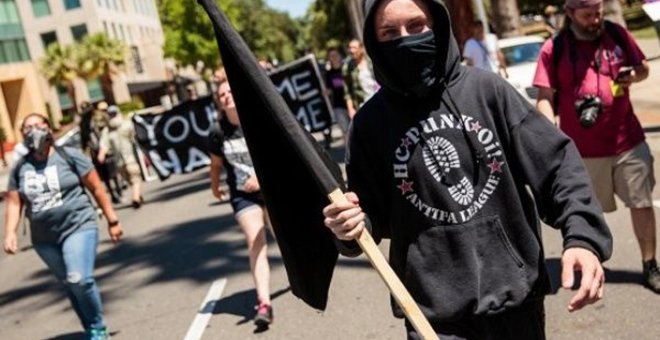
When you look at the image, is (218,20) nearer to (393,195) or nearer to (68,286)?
(393,195)

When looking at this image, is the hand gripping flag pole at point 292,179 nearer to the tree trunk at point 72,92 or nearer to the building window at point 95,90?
the tree trunk at point 72,92

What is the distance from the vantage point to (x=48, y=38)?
58094mm

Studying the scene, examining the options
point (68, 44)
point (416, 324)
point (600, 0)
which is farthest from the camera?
point (68, 44)

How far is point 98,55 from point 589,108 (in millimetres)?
52959

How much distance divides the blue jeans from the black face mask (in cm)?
384

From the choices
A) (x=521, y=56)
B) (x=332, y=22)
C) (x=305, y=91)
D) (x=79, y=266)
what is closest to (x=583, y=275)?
(x=79, y=266)

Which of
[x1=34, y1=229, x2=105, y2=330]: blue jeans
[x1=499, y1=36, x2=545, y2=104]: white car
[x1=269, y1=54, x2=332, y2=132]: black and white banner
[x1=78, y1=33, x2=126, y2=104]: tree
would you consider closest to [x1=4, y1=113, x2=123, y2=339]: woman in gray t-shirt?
[x1=34, y1=229, x2=105, y2=330]: blue jeans

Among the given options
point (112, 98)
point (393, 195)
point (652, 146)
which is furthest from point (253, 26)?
point (393, 195)

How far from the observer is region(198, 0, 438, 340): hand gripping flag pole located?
2.26 metres

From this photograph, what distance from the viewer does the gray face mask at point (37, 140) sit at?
18.8ft

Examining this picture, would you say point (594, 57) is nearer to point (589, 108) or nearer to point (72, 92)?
point (589, 108)

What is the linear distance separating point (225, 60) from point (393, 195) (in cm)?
67

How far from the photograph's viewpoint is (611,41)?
4.65 m

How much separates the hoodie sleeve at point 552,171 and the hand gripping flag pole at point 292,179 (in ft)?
1.74
